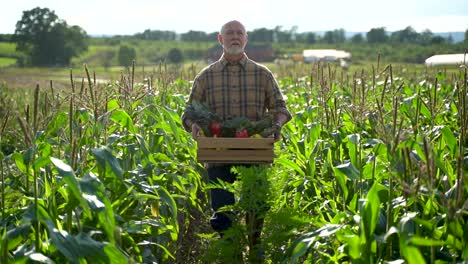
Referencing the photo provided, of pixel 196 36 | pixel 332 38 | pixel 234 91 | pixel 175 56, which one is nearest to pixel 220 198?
pixel 234 91

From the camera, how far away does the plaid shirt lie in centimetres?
562

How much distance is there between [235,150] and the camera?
4.98 m

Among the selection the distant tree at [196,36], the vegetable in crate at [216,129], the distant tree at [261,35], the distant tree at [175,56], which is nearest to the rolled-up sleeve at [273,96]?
the vegetable in crate at [216,129]

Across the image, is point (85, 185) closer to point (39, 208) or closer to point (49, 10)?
point (39, 208)

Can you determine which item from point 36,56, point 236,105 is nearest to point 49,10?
point 36,56

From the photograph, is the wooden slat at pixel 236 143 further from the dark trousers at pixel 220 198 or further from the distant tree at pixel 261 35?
the distant tree at pixel 261 35

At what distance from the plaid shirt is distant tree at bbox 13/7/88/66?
57.2m

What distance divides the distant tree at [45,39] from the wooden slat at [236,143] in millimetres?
57953

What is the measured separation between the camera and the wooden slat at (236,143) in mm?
4918

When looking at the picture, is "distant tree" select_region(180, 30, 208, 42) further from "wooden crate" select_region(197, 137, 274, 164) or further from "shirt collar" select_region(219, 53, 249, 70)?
"wooden crate" select_region(197, 137, 274, 164)

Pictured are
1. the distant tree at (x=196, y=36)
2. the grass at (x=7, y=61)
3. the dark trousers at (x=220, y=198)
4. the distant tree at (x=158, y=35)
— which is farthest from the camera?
the distant tree at (x=158, y=35)

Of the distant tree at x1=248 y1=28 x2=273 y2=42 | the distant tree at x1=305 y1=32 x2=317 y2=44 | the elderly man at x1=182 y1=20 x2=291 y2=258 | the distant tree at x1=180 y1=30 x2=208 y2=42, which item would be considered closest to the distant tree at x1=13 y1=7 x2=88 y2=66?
the distant tree at x1=180 y1=30 x2=208 y2=42

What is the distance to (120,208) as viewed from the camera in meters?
4.20

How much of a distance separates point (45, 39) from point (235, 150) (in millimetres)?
59163
